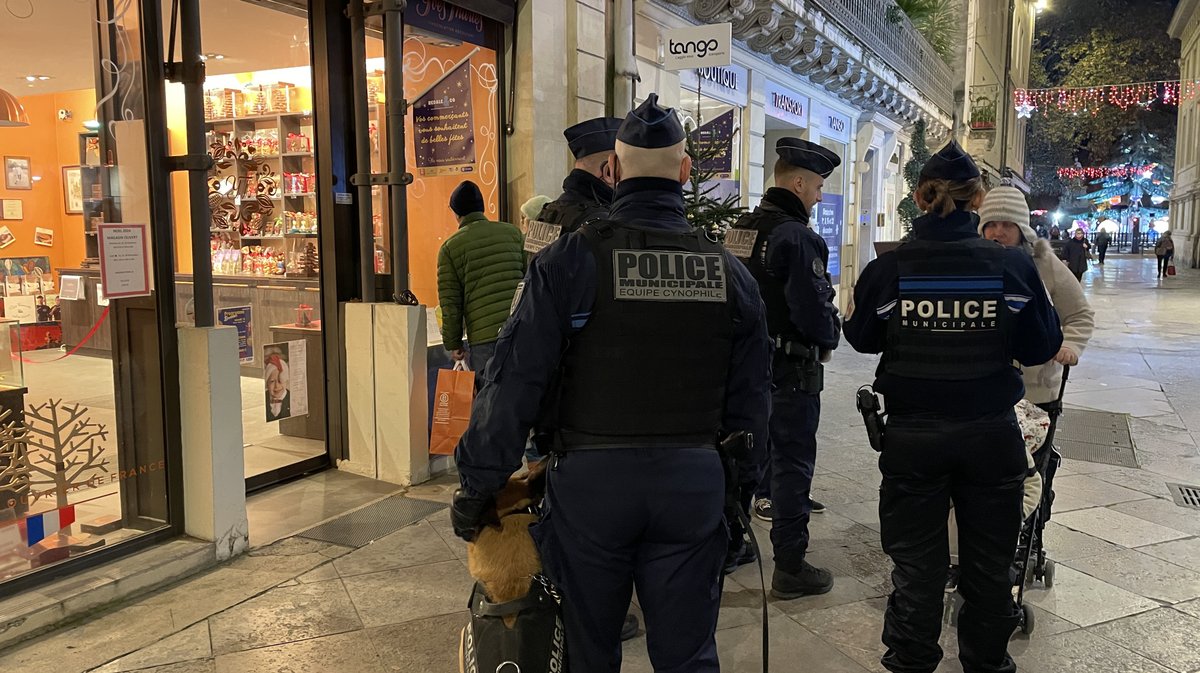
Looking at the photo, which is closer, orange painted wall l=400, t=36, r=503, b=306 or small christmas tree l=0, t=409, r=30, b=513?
small christmas tree l=0, t=409, r=30, b=513

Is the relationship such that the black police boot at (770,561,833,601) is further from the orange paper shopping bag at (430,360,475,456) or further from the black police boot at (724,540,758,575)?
the orange paper shopping bag at (430,360,475,456)

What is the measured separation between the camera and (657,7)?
865cm

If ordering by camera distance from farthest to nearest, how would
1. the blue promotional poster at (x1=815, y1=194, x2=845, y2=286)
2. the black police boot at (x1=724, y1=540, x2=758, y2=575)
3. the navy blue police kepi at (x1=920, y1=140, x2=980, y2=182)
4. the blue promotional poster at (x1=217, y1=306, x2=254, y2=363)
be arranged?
the blue promotional poster at (x1=815, y1=194, x2=845, y2=286), the blue promotional poster at (x1=217, y1=306, x2=254, y2=363), the black police boot at (x1=724, y1=540, x2=758, y2=575), the navy blue police kepi at (x1=920, y1=140, x2=980, y2=182)

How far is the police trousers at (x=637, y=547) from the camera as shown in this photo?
7.25ft

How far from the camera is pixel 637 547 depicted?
7.55ft

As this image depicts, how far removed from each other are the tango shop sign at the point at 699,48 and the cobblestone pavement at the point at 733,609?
370 cm

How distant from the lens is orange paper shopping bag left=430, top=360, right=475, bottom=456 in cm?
550

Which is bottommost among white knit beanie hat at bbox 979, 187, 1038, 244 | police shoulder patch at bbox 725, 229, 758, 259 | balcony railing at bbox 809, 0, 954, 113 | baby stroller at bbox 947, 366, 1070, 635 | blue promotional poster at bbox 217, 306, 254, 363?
baby stroller at bbox 947, 366, 1070, 635

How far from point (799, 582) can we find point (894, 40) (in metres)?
14.5

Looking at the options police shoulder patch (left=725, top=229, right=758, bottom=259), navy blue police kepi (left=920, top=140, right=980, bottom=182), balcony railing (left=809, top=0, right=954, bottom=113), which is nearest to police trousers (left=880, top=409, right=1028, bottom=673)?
navy blue police kepi (left=920, top=140, right=980, bottom=182)

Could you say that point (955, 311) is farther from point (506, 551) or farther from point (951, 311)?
point (506, 551)

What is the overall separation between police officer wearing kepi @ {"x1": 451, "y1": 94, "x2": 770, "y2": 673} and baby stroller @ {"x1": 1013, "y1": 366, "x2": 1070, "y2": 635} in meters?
1.85

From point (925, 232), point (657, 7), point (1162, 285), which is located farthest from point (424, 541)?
point (1162, 285)

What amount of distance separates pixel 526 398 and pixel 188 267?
2.82 metres
